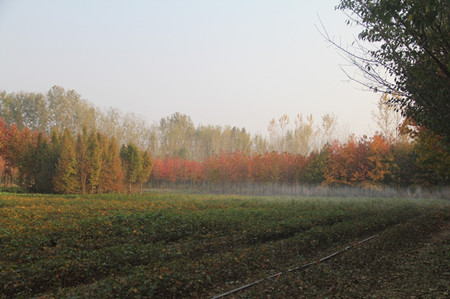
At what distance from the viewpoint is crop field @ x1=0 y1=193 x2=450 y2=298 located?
227 inches

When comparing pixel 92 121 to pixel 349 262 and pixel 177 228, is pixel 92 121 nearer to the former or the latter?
pixel 177 228

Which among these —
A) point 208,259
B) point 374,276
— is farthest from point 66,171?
point 374,276

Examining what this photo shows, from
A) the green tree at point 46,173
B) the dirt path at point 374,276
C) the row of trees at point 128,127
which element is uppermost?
the row of trees at point 128,127

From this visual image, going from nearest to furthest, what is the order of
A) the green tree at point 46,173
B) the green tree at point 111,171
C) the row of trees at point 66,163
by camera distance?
the row of trees at point 66,163 → the green tree at point 46,173 → the green tree at point 111,171

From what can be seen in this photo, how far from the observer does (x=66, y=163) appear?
94.5ft

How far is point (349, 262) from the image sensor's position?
25.1 ft

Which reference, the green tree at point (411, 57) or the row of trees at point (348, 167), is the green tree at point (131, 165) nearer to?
the row of trees at point (348, 167)

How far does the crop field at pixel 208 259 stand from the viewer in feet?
18.9

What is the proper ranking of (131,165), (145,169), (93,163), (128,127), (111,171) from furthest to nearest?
(128,127) < (145,169) < (131,165) < (111,171) < (93,163)

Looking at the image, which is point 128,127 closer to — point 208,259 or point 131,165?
point 131,165

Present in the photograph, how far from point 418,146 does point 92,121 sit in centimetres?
4358

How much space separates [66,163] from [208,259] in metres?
25.4

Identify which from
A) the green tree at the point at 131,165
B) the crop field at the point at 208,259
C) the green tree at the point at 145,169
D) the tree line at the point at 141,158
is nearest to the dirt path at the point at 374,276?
the crop field at the point at 208,259

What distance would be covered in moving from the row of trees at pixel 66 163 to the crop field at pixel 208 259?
17255 millimetres
